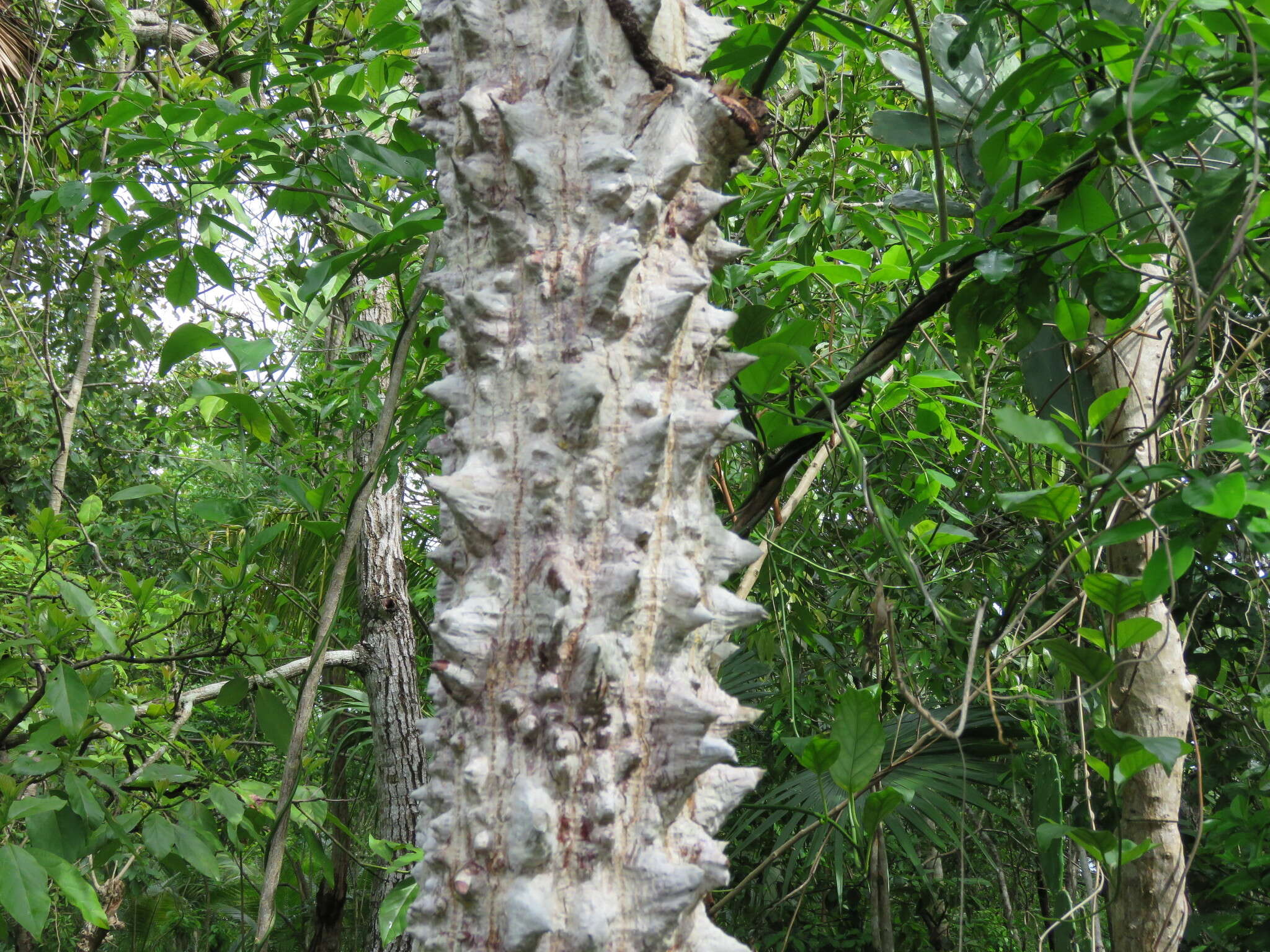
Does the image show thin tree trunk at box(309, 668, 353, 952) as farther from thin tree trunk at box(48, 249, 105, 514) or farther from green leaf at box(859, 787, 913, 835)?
green leaf at box(859, 787, 913, 835)

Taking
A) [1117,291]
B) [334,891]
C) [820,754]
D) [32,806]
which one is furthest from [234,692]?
[334,891]

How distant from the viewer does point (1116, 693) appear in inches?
47.9

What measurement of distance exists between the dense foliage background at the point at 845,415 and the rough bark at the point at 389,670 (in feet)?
0.37

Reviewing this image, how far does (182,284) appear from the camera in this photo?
1102mm

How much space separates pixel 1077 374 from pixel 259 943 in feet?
3.89

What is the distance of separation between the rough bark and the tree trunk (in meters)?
2.10

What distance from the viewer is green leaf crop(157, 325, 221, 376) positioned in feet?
2.89

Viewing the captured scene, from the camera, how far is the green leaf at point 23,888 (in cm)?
94

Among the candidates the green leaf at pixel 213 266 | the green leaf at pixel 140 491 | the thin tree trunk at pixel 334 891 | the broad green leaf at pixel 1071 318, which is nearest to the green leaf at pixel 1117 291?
the broad green leaf at pixel 1071 318

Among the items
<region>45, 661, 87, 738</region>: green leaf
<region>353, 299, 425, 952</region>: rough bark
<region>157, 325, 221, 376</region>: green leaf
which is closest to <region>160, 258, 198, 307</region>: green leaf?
<region>157, 325, 221, 376</region>: green leaf

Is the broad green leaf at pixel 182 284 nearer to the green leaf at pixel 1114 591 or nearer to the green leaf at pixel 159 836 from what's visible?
the green leaf at pixel 159 836

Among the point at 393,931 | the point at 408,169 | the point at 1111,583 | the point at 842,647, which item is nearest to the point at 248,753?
the point at 842,647

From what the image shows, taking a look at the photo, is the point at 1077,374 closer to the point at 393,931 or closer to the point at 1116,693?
the point at 1116,693

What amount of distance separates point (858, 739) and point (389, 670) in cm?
226
